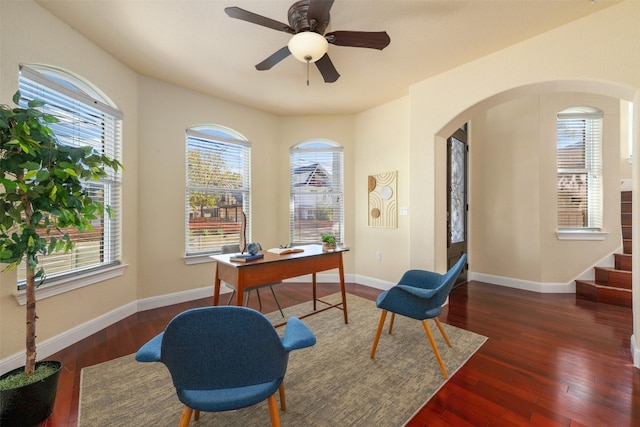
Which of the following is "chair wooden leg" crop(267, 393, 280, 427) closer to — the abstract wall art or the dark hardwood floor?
the dark hardwood floor

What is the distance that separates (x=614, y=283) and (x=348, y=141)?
14.2 ft

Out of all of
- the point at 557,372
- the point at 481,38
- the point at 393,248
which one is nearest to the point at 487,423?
the point at 557,372

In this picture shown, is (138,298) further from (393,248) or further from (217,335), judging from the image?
(393,248)

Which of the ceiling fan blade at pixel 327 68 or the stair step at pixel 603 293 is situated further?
the stair step at pixel 603 293

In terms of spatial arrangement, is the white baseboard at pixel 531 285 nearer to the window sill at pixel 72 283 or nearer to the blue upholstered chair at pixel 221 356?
the blue upholstered chair at pixel 221 356

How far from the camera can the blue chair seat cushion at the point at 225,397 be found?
1.15 m

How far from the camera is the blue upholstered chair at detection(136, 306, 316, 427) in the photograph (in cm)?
105

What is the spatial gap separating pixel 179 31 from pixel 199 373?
2.85m

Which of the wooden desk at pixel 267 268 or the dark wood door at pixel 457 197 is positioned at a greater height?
the dark wood door at pixel 457 197

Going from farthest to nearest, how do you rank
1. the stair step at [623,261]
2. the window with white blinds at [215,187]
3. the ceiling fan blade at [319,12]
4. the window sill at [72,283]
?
the window with white blinds at [215,187]
the stair step at [623,261]
the window sill at [72,283]
the ceiling fan blade at [319,12]

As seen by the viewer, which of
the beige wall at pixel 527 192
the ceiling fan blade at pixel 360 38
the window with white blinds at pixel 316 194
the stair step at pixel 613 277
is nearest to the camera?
the ceiling fan blade at pixel 360 38

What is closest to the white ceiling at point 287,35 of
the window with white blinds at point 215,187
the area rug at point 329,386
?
the window with white blinds at point 215,187

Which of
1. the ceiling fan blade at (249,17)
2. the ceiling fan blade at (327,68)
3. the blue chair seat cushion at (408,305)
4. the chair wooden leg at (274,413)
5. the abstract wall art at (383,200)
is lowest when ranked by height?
the chair wooden leg at (274,413)

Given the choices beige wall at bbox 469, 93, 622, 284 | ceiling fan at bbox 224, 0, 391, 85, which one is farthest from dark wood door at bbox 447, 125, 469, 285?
ceiling fan at bbox 224, 0, 391, 85
